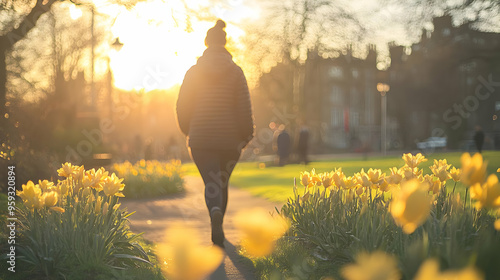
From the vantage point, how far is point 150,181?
12422 millimetres

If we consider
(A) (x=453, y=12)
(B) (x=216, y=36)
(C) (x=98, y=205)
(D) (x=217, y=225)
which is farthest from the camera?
(A) (x=453, y=12)

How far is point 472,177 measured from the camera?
1.94 meters

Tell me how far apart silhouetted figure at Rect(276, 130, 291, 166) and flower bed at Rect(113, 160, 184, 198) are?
35.6 feet

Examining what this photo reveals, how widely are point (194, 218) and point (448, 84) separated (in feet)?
125

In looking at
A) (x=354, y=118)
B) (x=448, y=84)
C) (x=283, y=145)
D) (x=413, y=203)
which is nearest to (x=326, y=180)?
(x=413, y=203)

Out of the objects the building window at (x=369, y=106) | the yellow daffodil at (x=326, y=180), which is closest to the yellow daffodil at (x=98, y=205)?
the yellow daffodil at (x=326, y=180)

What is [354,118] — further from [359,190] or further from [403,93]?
[359,190]

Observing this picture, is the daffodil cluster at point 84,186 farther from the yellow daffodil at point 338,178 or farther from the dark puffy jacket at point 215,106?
the yellow daffodil at point 338,178

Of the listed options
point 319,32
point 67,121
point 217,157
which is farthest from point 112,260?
point 319,32

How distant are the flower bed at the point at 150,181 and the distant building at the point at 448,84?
7389mm

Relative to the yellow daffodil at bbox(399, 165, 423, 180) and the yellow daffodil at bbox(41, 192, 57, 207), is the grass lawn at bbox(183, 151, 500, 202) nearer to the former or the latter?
the yellow daffodil at bbox(399, 165, 423, 180)

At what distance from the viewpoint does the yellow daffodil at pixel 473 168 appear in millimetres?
1843

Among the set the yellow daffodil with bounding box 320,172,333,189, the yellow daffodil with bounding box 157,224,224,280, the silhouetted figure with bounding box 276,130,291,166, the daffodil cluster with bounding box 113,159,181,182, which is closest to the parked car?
the silhouetted figure with bounding box 276,130,291,166

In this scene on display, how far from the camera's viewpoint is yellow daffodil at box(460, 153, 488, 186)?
1843mm
